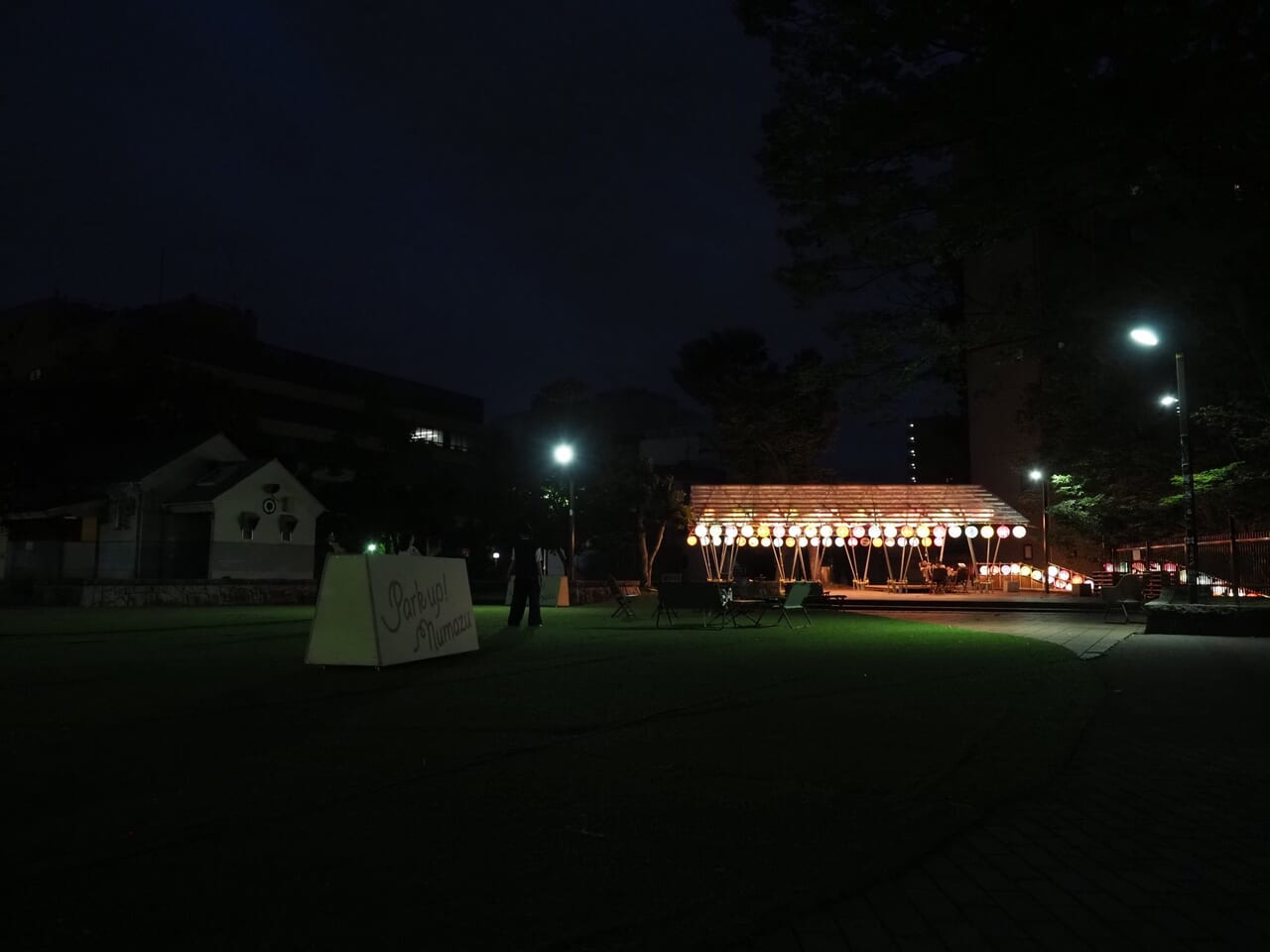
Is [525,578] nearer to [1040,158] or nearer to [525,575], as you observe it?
[525,575]

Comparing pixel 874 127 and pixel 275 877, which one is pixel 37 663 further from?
pixel 874 127

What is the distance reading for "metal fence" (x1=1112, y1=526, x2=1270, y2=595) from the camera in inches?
764

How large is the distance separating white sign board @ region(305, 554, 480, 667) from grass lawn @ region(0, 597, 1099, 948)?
268mm

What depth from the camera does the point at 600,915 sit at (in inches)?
129

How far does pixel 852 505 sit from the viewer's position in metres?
34.2

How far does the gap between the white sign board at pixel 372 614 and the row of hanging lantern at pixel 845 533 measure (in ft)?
75.8

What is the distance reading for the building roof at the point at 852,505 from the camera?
33.5 meters

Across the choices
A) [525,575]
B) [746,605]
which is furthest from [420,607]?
[746,605]

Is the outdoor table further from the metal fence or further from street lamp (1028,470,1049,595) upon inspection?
street lamp (1028,470,1049,595)

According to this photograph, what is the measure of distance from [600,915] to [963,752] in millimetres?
3496

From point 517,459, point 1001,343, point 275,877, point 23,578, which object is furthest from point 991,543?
point 275,877

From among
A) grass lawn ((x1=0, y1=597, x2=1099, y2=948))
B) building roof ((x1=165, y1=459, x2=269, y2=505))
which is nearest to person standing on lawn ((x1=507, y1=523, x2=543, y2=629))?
grass lawn ((x1=0, y1=597, x2=1099, y2=948))

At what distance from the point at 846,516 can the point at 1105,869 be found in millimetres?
30133

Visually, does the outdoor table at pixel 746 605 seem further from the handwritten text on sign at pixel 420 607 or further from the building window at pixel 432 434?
the building window at pixel 432 434
